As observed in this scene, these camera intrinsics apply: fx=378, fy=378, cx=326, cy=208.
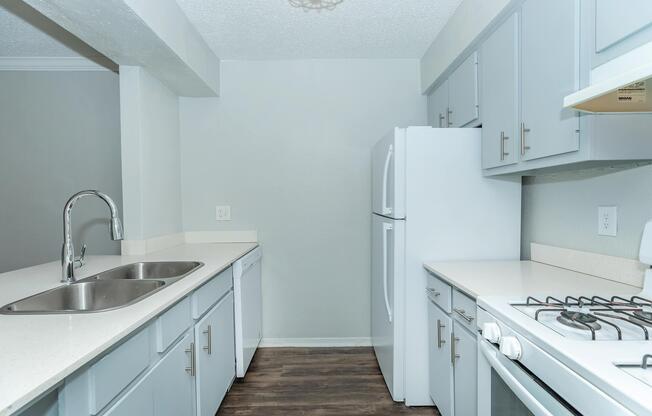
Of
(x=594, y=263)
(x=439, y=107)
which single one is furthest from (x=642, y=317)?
(x=439, y=107)

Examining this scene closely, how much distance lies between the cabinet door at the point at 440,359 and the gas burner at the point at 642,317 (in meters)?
0.78

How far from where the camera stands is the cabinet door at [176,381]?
1373 millimetres

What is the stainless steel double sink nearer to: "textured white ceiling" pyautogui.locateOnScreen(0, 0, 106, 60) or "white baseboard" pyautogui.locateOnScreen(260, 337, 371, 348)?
"white baseboard" pyautogui.locateOnScreen(260, 337, 371, 348)

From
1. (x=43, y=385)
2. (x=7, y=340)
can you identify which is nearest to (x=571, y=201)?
(x=43, y=385)

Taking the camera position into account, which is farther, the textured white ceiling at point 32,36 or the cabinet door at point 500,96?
the textured white ceiling at point 32,36

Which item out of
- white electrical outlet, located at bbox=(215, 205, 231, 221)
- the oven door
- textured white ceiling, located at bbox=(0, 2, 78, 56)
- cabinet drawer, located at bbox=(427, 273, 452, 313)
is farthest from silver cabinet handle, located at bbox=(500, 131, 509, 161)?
textured white ceiling, located at bbox=(0, 2, 78, 56)

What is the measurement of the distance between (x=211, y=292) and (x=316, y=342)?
1505 mm

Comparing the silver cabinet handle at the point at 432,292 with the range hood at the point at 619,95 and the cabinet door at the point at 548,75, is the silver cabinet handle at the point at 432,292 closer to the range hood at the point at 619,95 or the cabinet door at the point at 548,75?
the cabinet door at the point at 548,75

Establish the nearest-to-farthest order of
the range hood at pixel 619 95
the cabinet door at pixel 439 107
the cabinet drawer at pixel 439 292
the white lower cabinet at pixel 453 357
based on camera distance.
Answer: the range hood at pixel 619 95
the white lower cabinet at pixel 453 357
the cabinet drawer at pixel 439 292
the cabinet door at pixel 439 107

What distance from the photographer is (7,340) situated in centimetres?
98

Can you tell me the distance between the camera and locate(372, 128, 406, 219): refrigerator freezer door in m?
2.17

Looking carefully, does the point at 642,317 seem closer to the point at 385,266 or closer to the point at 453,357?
the point at 453,357

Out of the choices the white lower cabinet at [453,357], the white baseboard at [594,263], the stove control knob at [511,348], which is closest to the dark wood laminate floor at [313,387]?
the white lower cabinet at [453,357]

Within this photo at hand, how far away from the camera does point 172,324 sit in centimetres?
149
